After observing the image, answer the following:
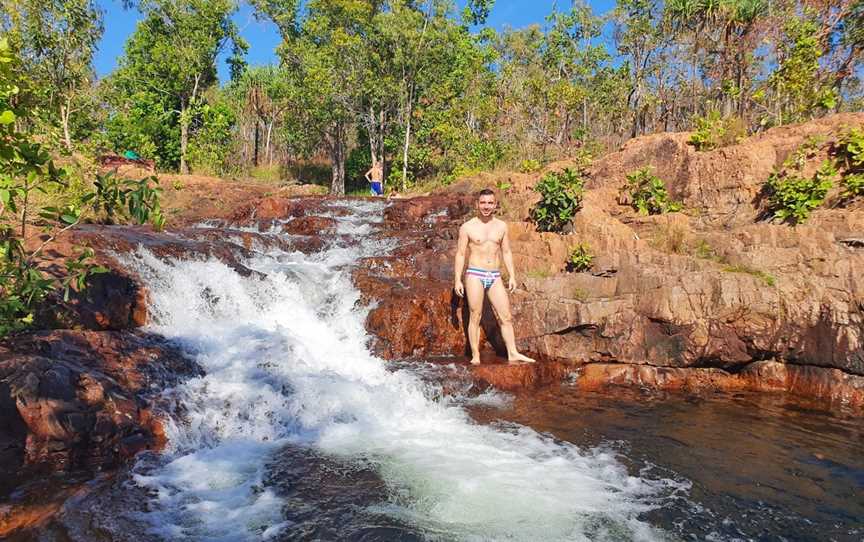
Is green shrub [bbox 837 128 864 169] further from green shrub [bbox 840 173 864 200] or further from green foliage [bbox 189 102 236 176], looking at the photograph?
green foliage [bbox 189 102 236 176]

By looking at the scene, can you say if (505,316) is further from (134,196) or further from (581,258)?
(134,196)

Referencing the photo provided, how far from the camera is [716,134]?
9.50m

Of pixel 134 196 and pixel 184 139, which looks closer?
pixel 134 196

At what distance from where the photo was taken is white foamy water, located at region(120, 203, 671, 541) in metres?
3.40

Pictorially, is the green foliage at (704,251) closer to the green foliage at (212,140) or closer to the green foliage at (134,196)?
the green foliage at (134,196)

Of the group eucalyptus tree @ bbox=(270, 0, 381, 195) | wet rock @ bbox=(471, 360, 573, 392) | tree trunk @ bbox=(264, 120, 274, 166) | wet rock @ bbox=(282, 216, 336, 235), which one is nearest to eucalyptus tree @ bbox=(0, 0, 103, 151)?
eucalyptus tree @ bbox=(270, 0, 381, 195)

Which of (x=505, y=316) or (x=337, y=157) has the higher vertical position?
(x=337, y=157)

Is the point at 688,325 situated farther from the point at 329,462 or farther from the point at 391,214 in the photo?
the point at 391,214

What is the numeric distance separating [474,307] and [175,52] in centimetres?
1985

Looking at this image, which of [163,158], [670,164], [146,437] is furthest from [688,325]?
[163,158]

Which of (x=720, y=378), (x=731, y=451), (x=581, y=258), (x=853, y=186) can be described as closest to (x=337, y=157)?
(x=581, y=258)

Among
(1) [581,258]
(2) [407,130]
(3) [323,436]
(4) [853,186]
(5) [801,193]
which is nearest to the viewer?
(3) [323,436]

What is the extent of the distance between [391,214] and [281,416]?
7.99m

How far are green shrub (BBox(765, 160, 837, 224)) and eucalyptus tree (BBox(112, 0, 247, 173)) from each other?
19.8 meters
